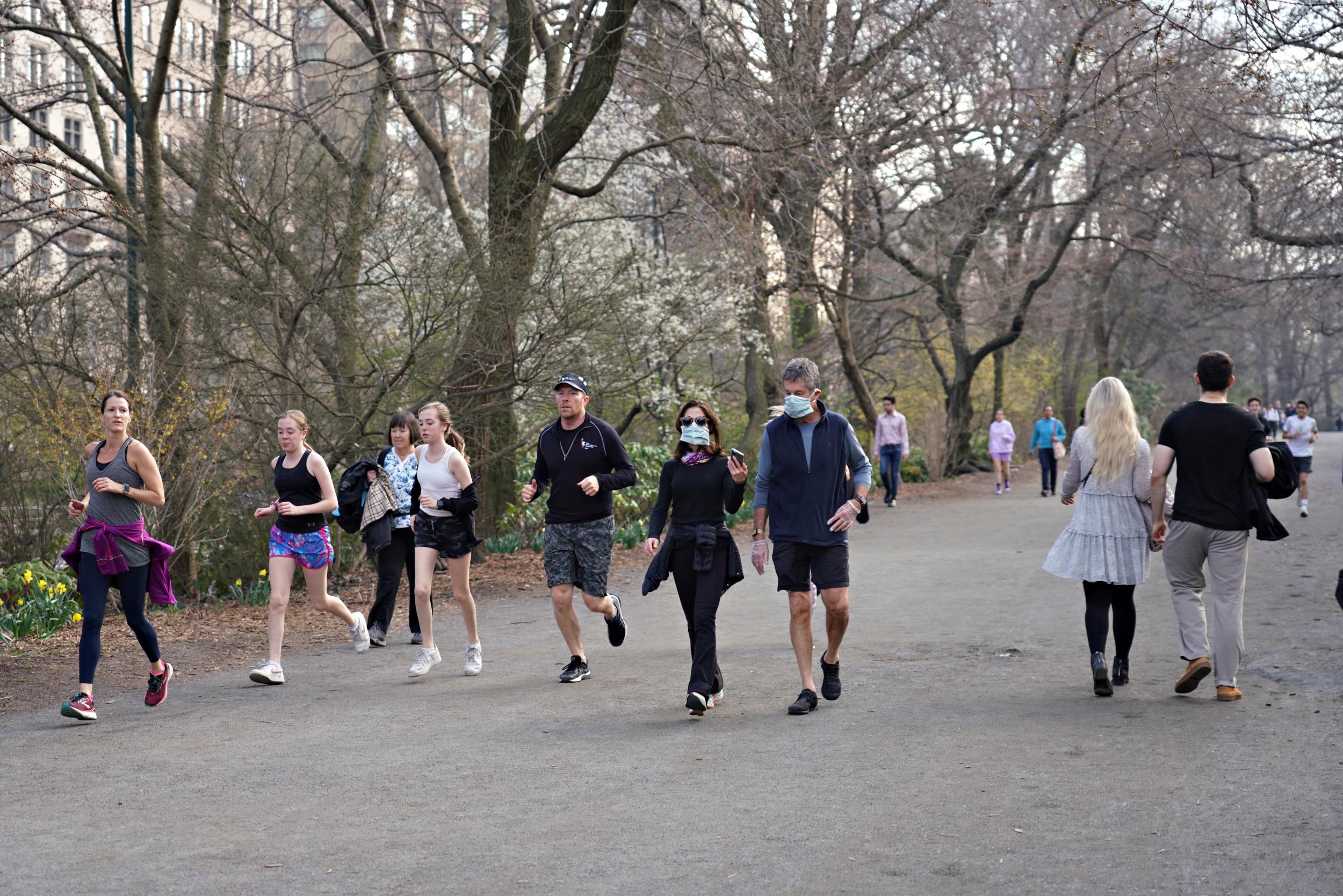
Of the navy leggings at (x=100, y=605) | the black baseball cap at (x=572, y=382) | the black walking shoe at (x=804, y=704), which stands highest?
the black baseball cap at (x=572, y=382)

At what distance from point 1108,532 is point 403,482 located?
5226mm

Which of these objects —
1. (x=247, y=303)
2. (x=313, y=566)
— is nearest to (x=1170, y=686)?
(x=313, y=566)

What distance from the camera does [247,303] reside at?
12.7 m

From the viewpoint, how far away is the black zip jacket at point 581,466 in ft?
27.4

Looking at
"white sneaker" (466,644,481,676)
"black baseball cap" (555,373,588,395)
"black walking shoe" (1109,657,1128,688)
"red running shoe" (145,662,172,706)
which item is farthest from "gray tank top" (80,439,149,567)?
"black walking shoe" (1109,657,1128,688)

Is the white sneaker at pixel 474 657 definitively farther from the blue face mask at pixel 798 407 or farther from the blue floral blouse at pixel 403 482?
the blue face mask at pixel 798 407

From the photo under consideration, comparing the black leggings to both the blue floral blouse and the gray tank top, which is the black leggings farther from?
the gray tank top

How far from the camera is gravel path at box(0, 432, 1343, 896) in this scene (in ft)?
15.5

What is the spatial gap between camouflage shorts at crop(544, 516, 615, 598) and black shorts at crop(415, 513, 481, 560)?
2.96 ft

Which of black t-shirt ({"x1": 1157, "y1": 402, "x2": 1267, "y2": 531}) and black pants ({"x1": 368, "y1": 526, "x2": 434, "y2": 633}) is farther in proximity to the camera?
black pants ({"x1": 368, "y1": 526, "x2": 434, "y2": 633})

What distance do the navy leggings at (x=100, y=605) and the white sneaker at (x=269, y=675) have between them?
0.76 metres

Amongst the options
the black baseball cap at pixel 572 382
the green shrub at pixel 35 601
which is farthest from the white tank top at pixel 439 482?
the green shrub at pixel 35 601

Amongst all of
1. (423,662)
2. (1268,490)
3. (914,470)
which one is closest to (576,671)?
(423,662)

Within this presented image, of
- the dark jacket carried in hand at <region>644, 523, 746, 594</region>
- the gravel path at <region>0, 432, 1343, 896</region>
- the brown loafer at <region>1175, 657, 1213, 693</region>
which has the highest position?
the dark jacket carried in hand at <region>644, 523, 746, 594</region>
